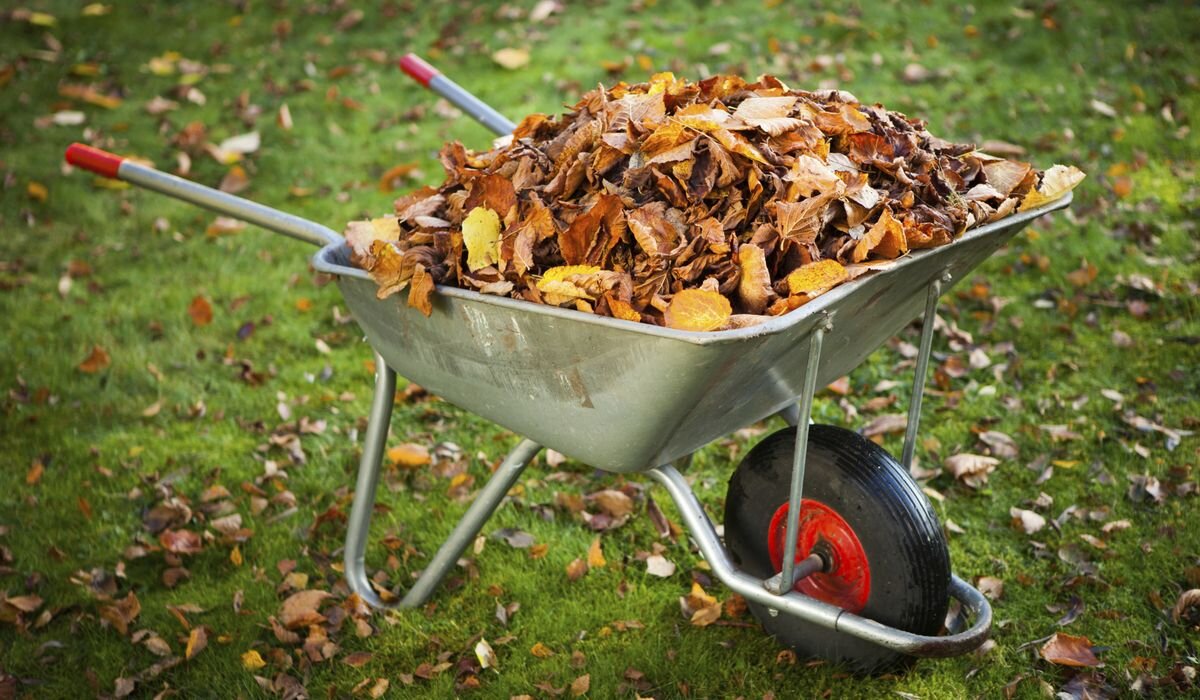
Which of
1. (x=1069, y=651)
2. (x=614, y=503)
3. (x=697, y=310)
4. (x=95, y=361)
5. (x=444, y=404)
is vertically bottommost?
(x=95, y=361)

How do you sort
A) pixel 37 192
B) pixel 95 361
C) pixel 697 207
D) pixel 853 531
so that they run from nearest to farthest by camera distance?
pixel 697 207 < pixel 853 531 < pixel 95 361 < pixel 37 192

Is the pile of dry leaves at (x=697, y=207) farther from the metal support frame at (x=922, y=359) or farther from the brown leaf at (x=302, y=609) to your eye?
the brown leaf at (x=302, y=609)

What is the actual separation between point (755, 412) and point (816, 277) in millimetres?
443

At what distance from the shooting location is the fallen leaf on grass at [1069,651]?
2.28 metres

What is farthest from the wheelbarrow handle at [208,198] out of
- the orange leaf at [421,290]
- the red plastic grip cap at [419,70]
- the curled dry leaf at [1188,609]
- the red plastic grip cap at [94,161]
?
the curled dry leaf at [1188,609]

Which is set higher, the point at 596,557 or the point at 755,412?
the point at 755,412

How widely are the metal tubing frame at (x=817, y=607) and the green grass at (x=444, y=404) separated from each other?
17.7 inches

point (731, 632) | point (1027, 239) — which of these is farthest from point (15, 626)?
point (1027, 239)

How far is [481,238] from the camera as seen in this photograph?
6.43 feet

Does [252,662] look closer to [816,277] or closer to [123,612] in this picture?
[123,612]

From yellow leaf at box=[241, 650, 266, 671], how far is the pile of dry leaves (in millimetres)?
1064

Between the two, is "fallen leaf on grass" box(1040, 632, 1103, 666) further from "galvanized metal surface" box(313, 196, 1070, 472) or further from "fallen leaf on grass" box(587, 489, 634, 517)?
"fallen leaf on grass" box(587, 489, 634, 517)

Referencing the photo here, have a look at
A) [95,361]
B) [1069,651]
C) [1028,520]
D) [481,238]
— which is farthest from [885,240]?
[95,361]

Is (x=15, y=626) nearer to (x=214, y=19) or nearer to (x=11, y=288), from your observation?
(x=11, y=288)
